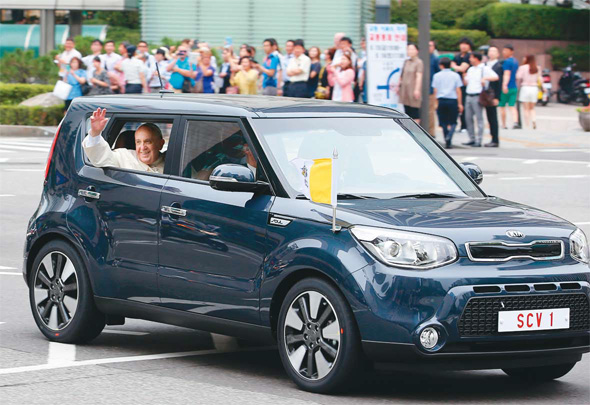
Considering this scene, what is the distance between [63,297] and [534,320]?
122 inches

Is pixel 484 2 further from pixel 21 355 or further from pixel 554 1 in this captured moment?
pixel 21 355

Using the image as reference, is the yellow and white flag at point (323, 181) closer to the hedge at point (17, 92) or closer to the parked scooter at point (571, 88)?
the hedge at point (17, 92)

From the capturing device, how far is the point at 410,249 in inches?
242

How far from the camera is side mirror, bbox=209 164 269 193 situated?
265 inches

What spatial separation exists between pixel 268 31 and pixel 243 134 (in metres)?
31.4

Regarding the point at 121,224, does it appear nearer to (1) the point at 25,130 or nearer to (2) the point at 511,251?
(2) the point at 511,251

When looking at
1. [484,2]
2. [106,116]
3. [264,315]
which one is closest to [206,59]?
[106,116]

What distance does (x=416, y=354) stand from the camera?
6.11 metres

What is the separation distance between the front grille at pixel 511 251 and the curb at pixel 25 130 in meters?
22.4

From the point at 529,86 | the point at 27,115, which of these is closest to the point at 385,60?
the point at 529,86

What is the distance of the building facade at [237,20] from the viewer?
37.7 m

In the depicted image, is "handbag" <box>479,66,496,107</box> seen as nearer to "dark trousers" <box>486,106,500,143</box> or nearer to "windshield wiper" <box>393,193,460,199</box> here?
"dark trousers" <box>486,106,500,143</box>

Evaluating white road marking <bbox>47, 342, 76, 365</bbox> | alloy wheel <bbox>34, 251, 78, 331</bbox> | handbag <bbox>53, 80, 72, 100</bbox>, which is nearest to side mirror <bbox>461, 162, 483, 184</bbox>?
alloy wheel <bbox>34, 251, 78, 331</bbox>

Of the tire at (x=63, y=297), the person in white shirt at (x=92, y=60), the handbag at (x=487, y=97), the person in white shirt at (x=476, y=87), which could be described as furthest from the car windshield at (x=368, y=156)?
the person in white shirt at (x=92, y=60)
